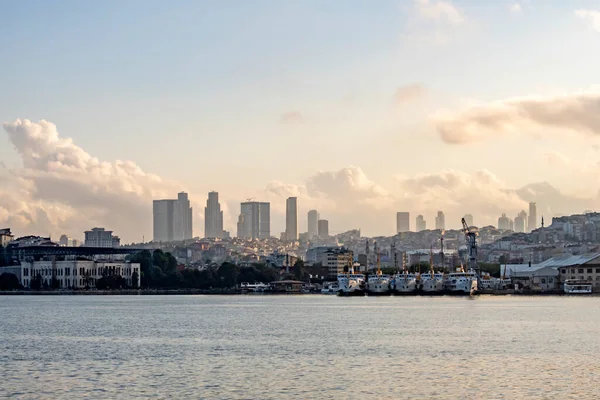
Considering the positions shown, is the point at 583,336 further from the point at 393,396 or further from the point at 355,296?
the point at 355,296

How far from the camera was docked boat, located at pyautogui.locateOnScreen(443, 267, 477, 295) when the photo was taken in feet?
488

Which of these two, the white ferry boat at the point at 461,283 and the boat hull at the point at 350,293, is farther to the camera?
the boat hull at the point at 350,293

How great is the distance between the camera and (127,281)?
169m

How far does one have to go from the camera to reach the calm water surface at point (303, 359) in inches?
1337

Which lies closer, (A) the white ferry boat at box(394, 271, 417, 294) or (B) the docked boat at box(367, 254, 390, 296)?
(B) the docked boat at box(367, 254, 390, 296)

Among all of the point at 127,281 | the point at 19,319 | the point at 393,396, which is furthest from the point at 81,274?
the point at 393,396

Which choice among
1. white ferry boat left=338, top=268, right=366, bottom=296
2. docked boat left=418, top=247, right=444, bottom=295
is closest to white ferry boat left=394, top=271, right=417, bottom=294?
docked boat left=418, top=247, right=444, bottom=295

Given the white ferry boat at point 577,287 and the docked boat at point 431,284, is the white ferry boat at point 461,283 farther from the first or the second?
the white ferry boat at point 577,287

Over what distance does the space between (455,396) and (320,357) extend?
11601 millimetres

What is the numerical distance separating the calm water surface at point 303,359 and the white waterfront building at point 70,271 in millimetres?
93648

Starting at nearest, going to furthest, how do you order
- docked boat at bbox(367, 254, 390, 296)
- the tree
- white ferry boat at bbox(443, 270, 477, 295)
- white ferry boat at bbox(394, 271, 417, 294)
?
1. white ferry boat at bbox(443, 270, 477, 295)
2. docked boat at bbox(367, 254, 390, 296)
3. white ferry boat at bbox(394, 271, 417, 294)
4. the tree

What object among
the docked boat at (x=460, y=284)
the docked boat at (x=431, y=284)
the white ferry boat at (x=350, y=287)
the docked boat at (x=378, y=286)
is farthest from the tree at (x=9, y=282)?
the docked boat at (x=460, y=284)

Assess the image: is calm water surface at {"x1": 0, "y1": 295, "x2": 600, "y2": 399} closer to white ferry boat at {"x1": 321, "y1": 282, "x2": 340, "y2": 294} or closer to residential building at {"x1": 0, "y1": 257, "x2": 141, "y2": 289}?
residential building at {"x1": 0, "y1": 257, "x2": 141, "y2": 289}

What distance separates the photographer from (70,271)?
536 feet
